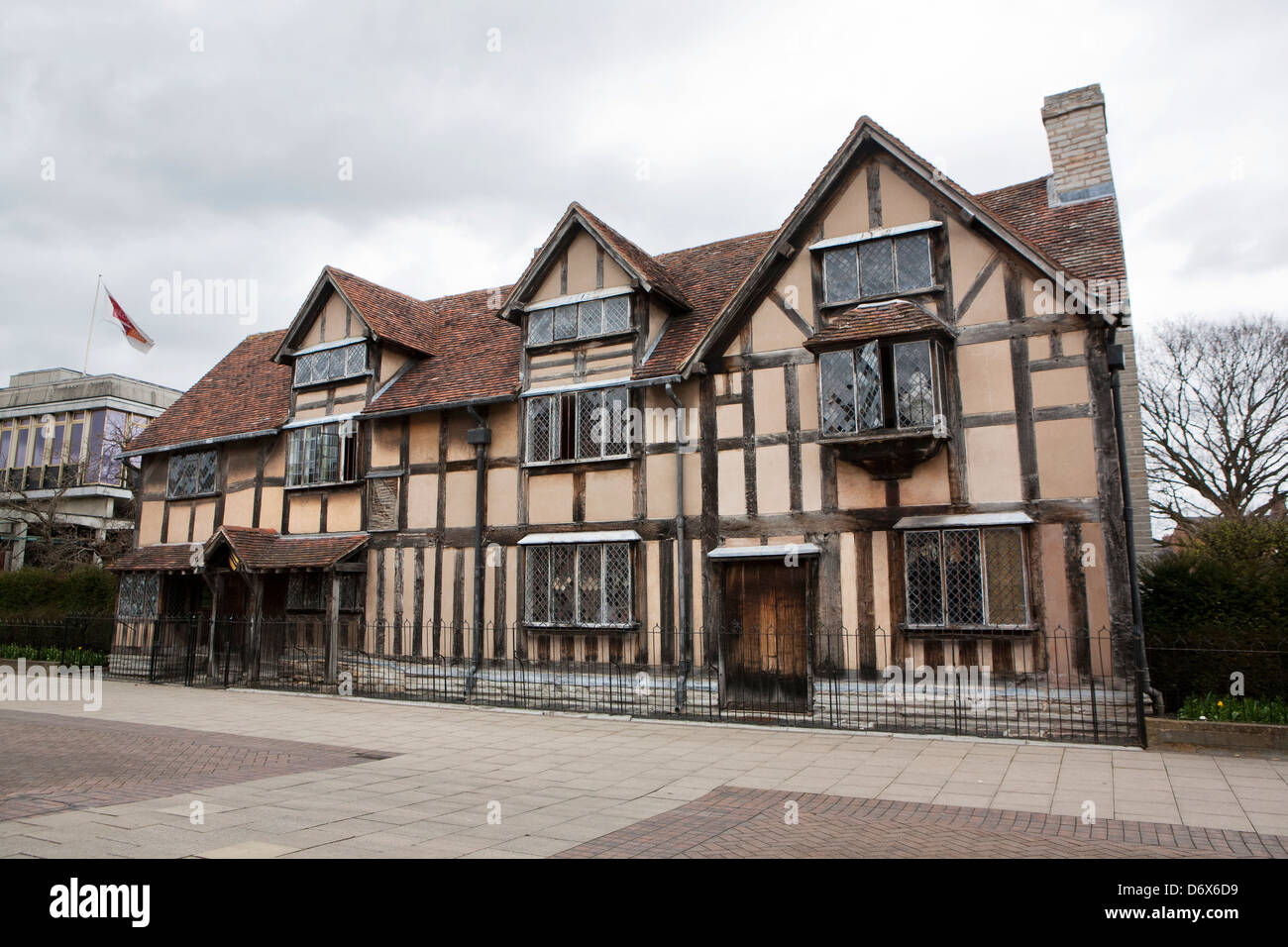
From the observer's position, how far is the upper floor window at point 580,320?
55.6 feet

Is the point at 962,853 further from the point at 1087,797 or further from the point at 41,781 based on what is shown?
the point at 41,781

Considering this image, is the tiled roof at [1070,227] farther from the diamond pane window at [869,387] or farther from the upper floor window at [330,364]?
the upper floor window at [330,364]

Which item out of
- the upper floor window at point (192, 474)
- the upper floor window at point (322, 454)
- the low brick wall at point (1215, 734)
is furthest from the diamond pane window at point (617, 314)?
the upper floor window at point (192, 474)

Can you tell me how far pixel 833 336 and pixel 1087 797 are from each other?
306 inches

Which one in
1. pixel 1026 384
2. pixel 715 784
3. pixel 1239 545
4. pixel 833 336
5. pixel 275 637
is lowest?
pixel 715 784

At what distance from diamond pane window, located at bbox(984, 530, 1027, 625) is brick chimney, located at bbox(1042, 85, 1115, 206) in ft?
21.7

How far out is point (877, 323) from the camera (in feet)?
44.8

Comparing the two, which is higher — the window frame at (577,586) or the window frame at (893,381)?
the window frame at (893,381)

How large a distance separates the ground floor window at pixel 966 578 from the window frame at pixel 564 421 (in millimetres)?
5679

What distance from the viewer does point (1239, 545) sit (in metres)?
13.8

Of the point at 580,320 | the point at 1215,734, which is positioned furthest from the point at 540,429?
the point at 1215,734

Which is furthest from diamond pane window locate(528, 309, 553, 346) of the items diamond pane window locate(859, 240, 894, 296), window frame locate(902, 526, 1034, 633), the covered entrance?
window frame locate(902, 526, 1034, 633)
